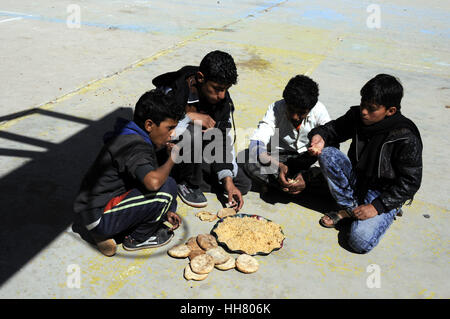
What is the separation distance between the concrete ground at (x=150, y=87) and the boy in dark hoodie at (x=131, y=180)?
21cm

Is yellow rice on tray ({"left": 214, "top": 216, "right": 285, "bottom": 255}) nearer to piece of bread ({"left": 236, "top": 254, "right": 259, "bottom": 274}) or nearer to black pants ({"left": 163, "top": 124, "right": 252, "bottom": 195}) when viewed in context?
piece of bread ({"left": 236, "top": 254, "right": 259, "bottom": 274})

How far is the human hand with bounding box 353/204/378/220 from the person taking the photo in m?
2.91

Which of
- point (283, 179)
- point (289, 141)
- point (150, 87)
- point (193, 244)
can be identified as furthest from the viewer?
point (150, 87)

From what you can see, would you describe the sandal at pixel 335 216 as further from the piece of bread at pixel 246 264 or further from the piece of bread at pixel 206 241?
the piece of bread at pixel 206 241

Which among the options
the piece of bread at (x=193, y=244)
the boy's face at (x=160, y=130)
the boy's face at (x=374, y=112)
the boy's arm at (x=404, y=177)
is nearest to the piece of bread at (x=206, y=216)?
the piece of bread at (x=193, y=244)

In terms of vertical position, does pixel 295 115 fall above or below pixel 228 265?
above

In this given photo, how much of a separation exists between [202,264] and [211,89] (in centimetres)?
132

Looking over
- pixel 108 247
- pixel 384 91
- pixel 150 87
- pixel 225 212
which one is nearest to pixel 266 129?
pixel 225 212

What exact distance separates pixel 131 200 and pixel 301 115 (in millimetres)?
1466

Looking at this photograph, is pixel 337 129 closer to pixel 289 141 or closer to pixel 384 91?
pixel 289 141

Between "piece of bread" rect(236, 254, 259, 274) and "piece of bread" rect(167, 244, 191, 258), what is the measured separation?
1.08 ft

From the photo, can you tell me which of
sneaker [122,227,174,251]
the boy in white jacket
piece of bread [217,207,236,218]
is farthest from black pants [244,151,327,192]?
sneaker [122,227,174,251]

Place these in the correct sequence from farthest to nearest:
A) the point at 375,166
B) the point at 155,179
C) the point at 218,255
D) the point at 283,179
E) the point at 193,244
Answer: the point at 283,179 < the point at 375,166 < the point at 193,244 < the point at 218,255 < the point at 155,179

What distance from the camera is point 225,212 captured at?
125 inches
